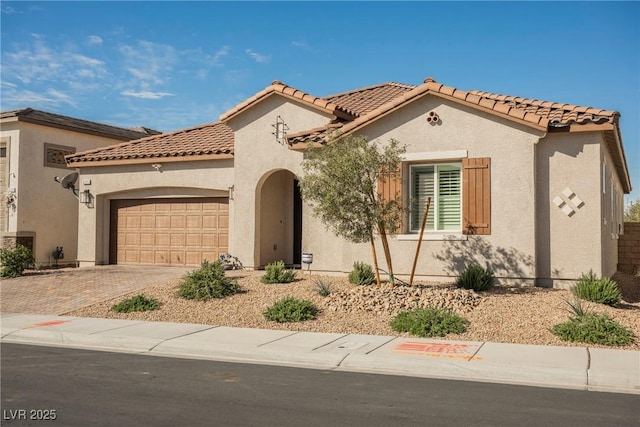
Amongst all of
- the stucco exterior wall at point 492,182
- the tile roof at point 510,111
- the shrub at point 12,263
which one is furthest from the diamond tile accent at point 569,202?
the shrub at point 12,263

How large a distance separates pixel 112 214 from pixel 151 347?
1193cm

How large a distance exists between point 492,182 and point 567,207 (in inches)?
66.0

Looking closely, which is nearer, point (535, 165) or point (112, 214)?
point (535, 165)

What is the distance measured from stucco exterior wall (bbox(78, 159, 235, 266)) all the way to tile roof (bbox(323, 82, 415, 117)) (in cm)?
406

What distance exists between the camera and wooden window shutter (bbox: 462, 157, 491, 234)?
14.3 meters

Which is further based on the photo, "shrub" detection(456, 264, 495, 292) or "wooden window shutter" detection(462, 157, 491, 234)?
"wooden window shutter" detection(462, 157, 491, 234)

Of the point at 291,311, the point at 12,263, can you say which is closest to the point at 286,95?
the point at 291,311

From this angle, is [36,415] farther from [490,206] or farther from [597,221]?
[597,221]

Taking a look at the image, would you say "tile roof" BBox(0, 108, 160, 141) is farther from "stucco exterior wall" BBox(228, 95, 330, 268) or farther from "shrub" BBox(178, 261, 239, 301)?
"shrub" BBox(178, 261, 239, 301)

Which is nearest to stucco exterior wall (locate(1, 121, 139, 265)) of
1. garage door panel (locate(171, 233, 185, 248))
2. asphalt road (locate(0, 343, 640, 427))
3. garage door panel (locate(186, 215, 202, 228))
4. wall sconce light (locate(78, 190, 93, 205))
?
wall sconce light (locate(78, 190, 93, 205))

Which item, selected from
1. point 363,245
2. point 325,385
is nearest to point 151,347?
point 325,385

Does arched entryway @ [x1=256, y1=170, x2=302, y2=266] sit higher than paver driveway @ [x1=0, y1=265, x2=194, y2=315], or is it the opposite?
arched entryway @ [x1=256, y1=170, x2=302, y2=266]

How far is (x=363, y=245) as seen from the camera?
1555 centimetres

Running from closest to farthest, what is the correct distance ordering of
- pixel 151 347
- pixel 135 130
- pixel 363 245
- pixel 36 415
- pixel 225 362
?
pixel 36 415, pixel 225 362, pixel 151 347, pixel 363 245, pixel 135 130
